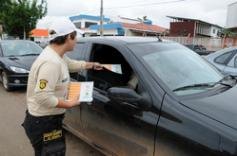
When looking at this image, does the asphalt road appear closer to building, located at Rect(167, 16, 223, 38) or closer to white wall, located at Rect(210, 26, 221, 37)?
building, located at Rect(167, 16, 223, 38)

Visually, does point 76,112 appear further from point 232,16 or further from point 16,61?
point 232,16

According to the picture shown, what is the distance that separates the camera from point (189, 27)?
154 ft

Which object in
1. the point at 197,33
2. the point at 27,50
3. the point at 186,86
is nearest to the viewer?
the point at 186,86

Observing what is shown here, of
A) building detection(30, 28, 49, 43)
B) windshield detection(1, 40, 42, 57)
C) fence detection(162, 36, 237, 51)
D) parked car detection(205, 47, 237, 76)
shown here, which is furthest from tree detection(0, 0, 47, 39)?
parked car detection(205, 47, 237, 76)

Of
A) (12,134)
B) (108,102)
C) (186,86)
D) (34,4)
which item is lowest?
(12,134)

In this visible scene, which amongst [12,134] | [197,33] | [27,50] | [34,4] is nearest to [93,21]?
[197,33]

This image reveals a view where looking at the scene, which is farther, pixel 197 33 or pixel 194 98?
pixel 197 33

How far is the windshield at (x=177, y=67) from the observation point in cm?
328

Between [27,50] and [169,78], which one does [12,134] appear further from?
[27,50]

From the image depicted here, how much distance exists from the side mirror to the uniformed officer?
44cm

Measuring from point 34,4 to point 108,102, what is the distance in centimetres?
2795

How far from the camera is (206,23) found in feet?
169

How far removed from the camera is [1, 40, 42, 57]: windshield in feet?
32.2

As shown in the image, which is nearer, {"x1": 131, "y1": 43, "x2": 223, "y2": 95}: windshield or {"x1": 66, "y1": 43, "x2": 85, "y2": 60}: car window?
{"x1": 131, "y1": 43, "x2": 223, "y2": 95}: windshield
